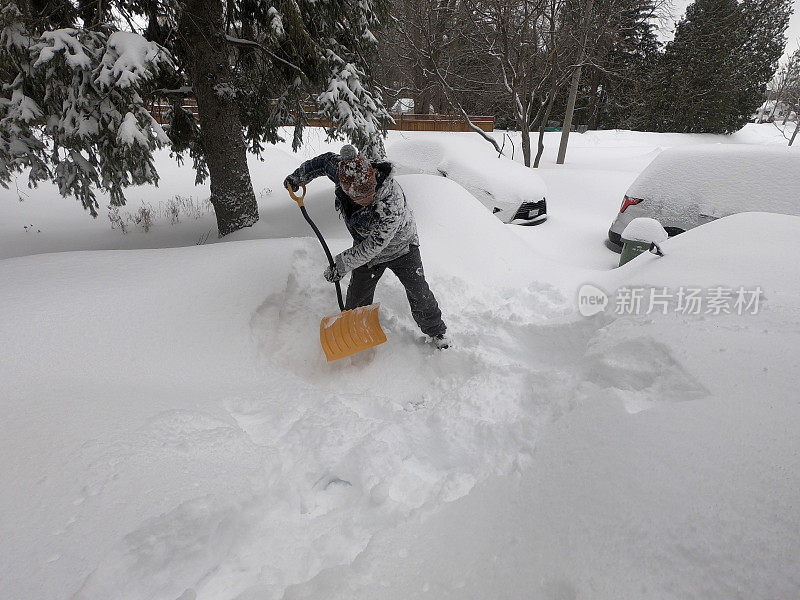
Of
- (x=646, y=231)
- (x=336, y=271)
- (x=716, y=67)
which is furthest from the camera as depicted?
(x=716, y=67)

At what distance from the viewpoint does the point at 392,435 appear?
2.10 metres

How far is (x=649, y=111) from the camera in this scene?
25562mm

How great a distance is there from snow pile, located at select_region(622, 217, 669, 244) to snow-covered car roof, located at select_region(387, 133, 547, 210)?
2721 millimetres

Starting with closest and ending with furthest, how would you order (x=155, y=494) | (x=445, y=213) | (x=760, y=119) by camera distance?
(x=155, y=494) → (x=445, y=213) → (x=760, y=119)

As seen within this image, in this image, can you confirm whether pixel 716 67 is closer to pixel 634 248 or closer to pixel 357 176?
pixel 634 248

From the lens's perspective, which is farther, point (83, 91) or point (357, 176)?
point (83, 91)

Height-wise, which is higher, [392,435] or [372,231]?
[372,231]

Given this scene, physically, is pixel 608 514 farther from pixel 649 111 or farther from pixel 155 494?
pixel 649 111

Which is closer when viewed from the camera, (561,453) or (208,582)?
(208,582)

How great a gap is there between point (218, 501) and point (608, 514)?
1.45 m

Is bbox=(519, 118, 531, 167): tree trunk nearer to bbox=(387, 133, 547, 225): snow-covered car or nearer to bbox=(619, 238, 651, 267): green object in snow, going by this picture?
bbox=(387, 133, 547, 225): snow-covered car

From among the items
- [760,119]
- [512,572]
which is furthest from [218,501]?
[760,119]

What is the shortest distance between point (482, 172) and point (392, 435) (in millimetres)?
6029

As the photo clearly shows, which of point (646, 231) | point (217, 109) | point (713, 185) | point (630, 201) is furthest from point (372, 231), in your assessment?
point (713, 185)
